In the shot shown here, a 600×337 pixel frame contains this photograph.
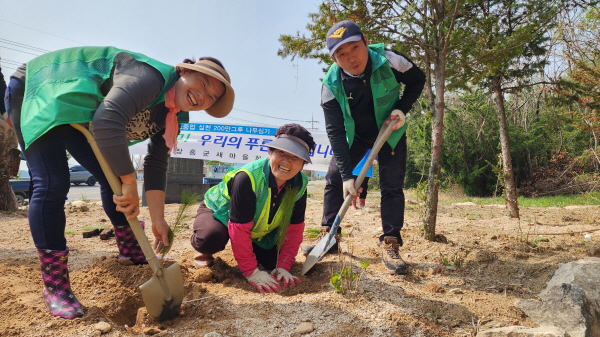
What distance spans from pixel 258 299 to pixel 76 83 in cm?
141

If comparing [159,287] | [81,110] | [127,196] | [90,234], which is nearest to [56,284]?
[159,287]

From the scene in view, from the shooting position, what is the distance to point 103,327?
66.1 inches

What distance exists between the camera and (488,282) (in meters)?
2.57

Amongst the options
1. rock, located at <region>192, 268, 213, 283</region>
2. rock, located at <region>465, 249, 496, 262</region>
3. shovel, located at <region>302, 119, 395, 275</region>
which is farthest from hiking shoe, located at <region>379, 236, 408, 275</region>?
rock, located at <region>192, 268, 213, 283</region>

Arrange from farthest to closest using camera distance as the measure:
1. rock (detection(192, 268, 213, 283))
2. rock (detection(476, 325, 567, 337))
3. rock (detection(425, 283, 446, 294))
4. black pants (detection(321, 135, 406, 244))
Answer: black pants (detection(321, 135, 406, 244)) < rock (detection(192, 268, 213, 283)) < rock (detection(425, 283, 446, 294)) < rock (detection(476, 325, 567, 337))

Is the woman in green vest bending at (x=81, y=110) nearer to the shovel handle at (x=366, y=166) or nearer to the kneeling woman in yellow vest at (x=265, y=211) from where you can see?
the kneeling woman in yellow vest at (x=265, y=211)

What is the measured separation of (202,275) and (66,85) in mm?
1363

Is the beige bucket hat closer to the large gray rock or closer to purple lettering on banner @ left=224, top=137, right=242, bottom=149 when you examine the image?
the large gray rock

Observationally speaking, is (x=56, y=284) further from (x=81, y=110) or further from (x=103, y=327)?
(x=81, y=110)

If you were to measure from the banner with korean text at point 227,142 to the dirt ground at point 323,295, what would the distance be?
245 inches

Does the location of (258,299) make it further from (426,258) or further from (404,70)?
(404,70)

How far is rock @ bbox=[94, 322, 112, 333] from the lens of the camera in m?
1.68

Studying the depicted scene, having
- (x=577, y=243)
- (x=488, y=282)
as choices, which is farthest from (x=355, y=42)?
(x=577, y=243)

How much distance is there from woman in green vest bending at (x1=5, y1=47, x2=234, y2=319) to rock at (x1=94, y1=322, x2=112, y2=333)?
0.47 feet
